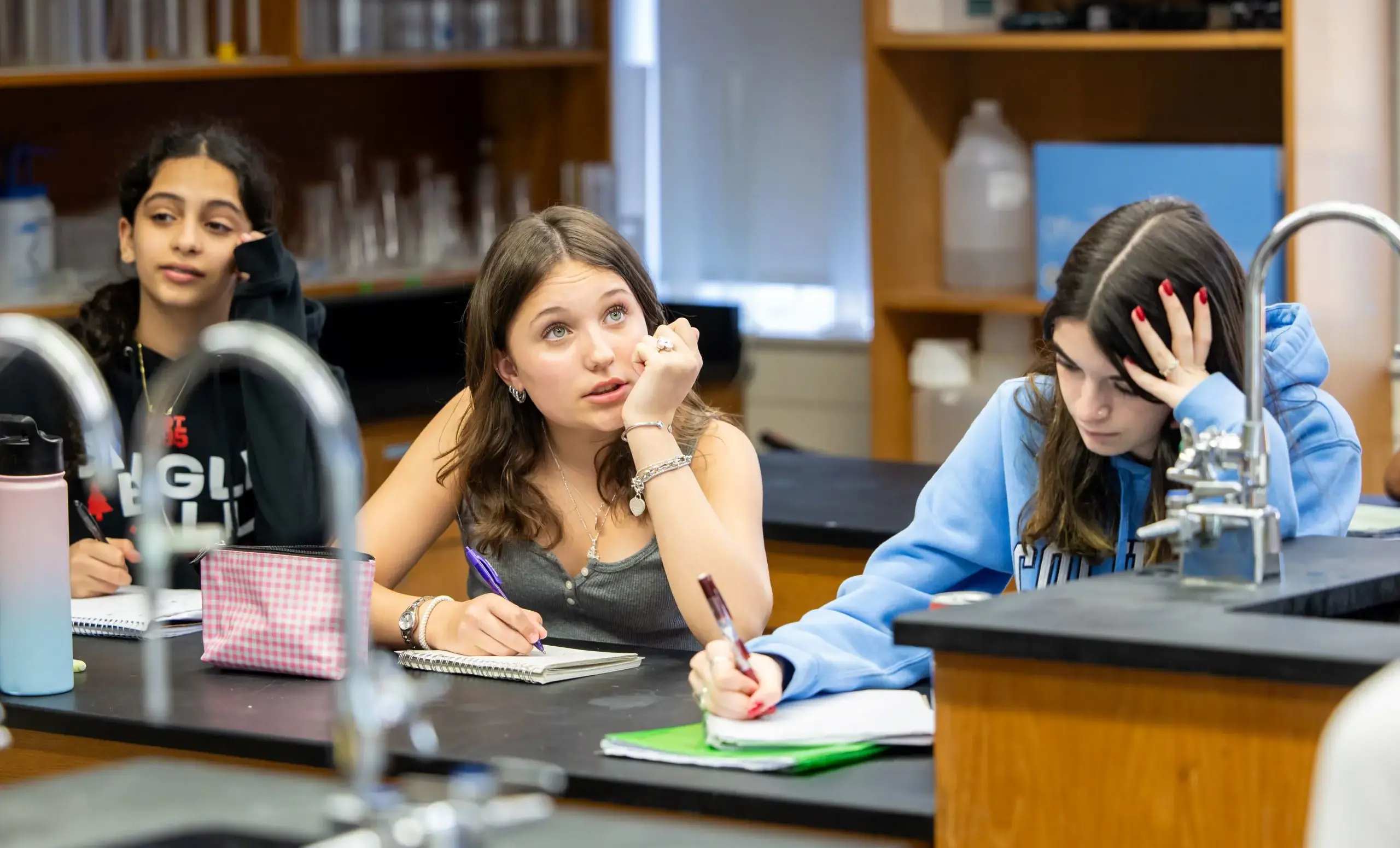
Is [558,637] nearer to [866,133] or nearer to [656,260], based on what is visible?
[866,133]

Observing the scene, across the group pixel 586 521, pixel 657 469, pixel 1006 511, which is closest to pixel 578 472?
pixel 586 521

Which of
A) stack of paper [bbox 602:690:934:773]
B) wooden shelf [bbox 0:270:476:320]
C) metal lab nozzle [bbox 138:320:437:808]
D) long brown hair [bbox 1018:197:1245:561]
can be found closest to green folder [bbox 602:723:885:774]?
stack of paper [bbox 602:690:934:773]

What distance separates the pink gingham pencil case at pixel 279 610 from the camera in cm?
191

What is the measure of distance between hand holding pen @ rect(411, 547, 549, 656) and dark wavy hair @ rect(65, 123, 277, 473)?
0.82 meters

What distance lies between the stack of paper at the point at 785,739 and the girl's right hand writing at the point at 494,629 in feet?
0.94

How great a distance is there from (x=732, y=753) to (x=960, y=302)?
226 cm

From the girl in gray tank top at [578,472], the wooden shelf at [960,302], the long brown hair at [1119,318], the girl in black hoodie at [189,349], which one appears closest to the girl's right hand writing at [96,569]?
the girl in black hoodie at [189,349]

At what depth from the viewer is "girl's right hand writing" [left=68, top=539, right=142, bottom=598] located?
2.25 meters

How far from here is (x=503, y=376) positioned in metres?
2.19

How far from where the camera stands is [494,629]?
1933mm

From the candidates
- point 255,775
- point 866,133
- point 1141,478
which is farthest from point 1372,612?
point 866,133

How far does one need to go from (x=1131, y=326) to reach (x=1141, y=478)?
0.20 meters

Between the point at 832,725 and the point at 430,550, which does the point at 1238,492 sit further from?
the point at 430,550

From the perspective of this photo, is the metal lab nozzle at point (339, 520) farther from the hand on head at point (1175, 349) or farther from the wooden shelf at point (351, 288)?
the wooden shelf at point (351, 288)
